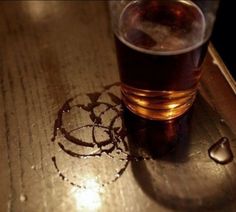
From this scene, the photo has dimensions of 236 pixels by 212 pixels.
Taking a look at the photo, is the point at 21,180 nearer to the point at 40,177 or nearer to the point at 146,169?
the point at 40,177

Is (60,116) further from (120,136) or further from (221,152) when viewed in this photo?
(221,152)

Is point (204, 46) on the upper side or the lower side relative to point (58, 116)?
upper

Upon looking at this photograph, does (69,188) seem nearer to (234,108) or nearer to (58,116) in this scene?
(58,116)

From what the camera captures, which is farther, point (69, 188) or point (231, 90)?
point (231, 90)

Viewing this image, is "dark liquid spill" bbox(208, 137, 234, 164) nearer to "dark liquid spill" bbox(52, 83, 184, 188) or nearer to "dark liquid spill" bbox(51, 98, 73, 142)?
"dark liquid spill" bbox(52, 83, 184, 188)

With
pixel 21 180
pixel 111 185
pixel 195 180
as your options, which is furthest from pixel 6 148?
pixel 195 180

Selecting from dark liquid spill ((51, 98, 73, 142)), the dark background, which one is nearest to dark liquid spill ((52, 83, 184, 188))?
dark liquid spill ((51, 98, 73, 142))

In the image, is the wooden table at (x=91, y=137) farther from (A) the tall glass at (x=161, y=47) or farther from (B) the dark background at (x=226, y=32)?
(B) the dark background at (x=226, y=32)
